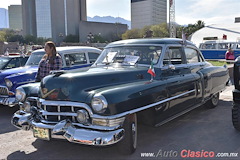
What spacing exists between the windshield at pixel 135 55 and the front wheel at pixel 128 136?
1.39m

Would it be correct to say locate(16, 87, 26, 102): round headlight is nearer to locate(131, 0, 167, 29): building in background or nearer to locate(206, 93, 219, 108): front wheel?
locate(206, 93, 219, 108): front wheel

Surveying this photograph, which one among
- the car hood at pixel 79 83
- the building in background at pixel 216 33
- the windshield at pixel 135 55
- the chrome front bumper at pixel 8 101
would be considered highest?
the building in background at pixel 216 33

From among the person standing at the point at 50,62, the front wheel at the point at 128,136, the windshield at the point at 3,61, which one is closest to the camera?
the front wheel at the point at 128,136

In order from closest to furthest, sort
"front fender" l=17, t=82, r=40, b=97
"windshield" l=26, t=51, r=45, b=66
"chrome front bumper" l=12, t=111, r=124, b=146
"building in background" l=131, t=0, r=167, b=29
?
"chrome front bumper" l=12, t=111, r=124, b=146
"front fender" l=17, t=82, r=40, b=97
"windshield" l=26, t=51, r=45, b=66
"building in background" l=131, t=0, r=167, b=29

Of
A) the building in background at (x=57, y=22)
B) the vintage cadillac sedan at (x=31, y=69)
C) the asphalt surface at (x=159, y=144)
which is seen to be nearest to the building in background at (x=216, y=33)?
the vintage cadillac sedan at (x=31, y=69)

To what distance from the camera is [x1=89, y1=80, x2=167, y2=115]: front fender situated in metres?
3.33

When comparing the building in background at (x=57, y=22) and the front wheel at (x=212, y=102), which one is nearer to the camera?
the front wheel at (x=212, y=102)

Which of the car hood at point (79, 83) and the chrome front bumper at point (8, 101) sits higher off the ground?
Answer: the car hood at point (79, 83)

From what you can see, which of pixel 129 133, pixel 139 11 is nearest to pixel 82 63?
pixel 129 133

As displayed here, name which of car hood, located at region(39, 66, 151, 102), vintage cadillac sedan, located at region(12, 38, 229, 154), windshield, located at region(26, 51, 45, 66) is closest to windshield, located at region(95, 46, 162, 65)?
vintage cadillac sedan, located at region(12, 38, 229, 154)

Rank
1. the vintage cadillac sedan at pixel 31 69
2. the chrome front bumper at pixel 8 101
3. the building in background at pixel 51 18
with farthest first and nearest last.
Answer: the building in background at pixel 51 18 → the vintage cadillac sedan at pixel 31 69 → the chrome front bumper at pixel 8 101

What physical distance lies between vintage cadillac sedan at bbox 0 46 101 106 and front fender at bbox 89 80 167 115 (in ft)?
11.3

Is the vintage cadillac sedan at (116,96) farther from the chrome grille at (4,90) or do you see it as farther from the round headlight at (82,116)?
the chrome grille at (4,90)

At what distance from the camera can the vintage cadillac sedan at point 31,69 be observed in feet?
20.6
